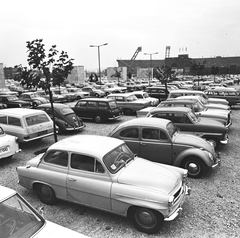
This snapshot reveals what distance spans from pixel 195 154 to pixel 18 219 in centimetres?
469

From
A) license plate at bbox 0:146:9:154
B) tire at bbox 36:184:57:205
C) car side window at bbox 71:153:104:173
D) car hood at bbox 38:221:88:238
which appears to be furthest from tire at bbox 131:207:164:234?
license plate at bbox 0:146:9:154

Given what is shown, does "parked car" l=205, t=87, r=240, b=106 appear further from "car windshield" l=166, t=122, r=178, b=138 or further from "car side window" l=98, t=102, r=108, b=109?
"car windshield" l=166, t=122, r=178, b=138

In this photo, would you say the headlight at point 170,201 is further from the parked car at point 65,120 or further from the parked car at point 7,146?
the parked car at point 65,120

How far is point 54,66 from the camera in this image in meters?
9.27

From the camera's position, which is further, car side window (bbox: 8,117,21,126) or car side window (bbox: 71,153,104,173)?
car side window (bbox: 8,117,21,126)

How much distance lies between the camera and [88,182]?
470 cm

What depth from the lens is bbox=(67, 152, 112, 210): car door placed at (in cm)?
455

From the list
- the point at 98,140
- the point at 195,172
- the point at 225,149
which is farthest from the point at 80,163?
the point at 225,149

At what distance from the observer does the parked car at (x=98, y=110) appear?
14.1 m

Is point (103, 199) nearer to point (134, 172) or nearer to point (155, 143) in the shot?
point (134, 172)

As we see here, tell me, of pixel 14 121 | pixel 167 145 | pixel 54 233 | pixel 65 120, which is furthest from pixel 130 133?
pixel 65 120

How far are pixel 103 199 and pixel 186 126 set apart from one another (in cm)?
520

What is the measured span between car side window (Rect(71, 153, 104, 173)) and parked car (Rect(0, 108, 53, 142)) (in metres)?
4.65

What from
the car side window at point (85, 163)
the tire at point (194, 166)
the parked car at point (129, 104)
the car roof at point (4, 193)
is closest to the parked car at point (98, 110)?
the parked car at point (129, 104)
